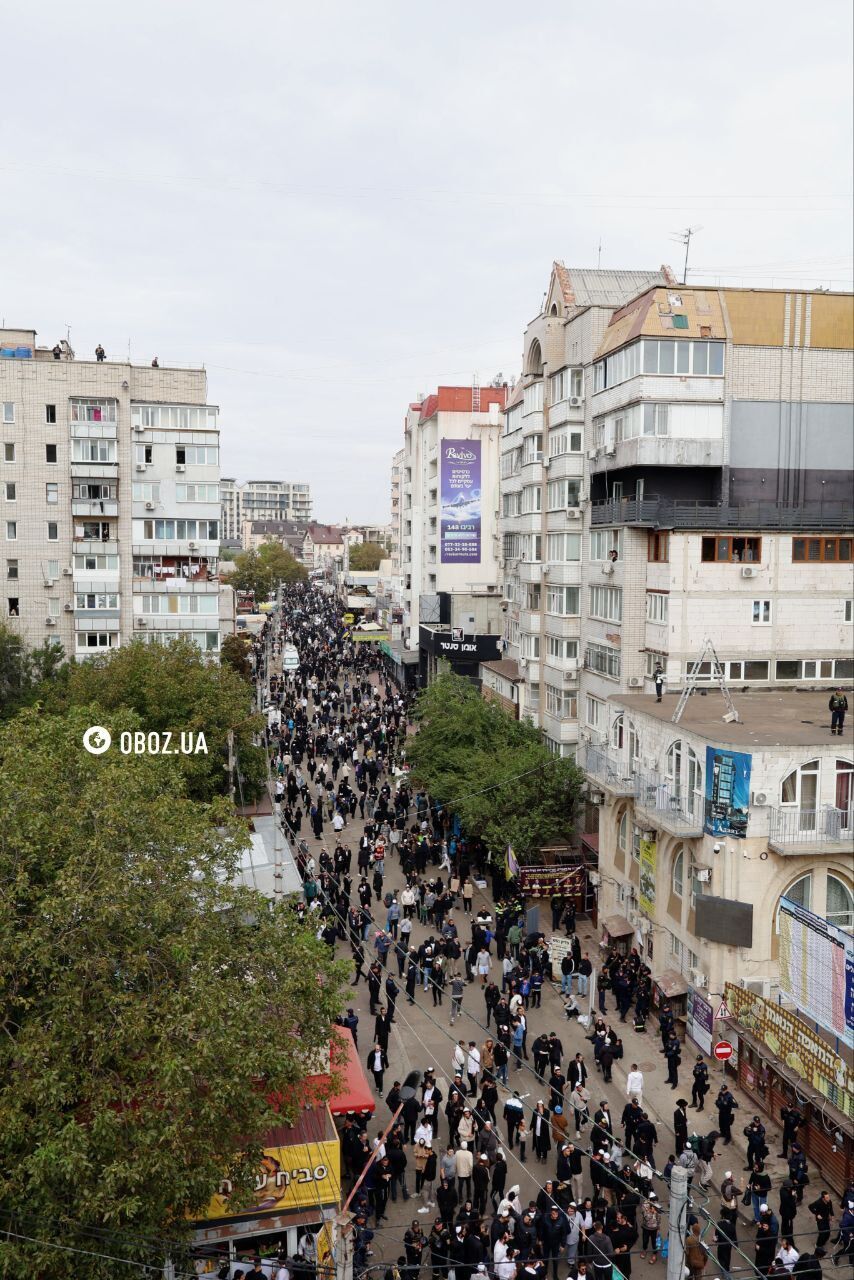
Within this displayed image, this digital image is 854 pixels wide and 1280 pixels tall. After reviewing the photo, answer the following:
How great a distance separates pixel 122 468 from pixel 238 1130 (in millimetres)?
36393

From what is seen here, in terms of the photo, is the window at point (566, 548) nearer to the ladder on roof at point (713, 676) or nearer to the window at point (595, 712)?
the window at point (595, 712)

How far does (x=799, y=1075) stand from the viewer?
1839 cm

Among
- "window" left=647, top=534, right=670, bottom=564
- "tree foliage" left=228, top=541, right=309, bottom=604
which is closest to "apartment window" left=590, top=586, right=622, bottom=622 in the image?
"window" left=647, top=534, right=670, bottom=564

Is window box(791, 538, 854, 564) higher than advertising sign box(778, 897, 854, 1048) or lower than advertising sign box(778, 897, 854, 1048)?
higher

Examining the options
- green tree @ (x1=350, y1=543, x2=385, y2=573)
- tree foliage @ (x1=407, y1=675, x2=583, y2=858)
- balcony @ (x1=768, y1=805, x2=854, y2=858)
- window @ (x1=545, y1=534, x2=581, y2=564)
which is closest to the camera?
balcony @ (x1=768, y1=805, x2=854, y2=858)

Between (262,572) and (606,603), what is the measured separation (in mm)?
91552

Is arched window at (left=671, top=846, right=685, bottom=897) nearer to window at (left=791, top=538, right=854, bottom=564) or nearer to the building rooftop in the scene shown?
the building rooftop

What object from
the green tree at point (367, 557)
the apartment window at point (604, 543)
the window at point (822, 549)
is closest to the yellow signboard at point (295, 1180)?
the apartment window at point (604, 543)

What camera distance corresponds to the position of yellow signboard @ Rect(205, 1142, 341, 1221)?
48.1 ft

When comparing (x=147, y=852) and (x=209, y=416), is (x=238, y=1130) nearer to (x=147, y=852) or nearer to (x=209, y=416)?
(x=147, y=852)

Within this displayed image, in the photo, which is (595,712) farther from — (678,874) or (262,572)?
(262,572)

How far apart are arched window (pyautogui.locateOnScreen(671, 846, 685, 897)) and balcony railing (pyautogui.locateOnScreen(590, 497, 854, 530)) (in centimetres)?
990

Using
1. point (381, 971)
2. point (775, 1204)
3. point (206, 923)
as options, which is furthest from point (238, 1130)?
point (381, 971)

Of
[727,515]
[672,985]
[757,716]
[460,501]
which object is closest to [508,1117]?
[672,985]
